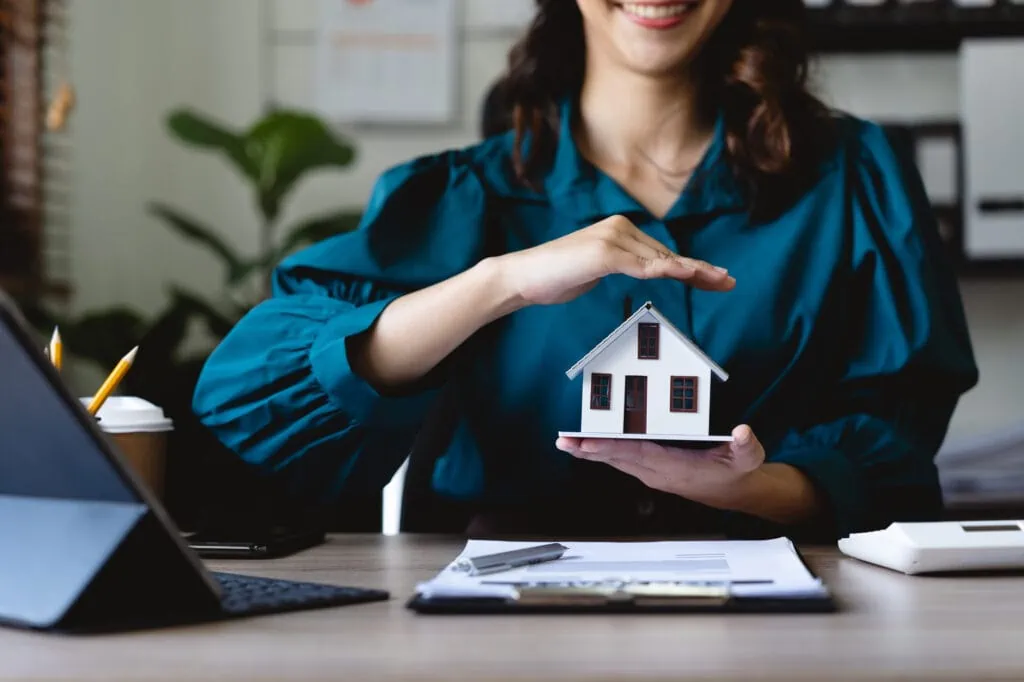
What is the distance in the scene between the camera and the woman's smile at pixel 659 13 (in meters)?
1.18

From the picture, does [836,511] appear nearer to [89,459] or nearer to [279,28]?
[89,459]

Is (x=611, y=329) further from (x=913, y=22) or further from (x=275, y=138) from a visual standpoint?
(x=275, y=138)

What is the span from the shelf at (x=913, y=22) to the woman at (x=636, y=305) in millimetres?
897

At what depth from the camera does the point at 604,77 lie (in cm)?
133

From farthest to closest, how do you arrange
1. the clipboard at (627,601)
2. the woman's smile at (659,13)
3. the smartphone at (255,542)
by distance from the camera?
the woman's smile at (659,13)
the smartphone at (255,542)
the clipboard at (627,601)

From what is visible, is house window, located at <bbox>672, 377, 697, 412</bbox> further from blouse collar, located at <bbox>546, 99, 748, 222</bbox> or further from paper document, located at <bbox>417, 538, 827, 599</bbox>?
blouse collar, located at <bbox>546, 99, 748, 222</bbox>

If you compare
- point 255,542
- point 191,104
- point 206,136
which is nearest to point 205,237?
point 206,136

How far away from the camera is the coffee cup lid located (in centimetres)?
94

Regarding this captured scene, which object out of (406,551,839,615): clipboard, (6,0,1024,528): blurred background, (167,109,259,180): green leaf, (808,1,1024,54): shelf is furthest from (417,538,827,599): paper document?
(167,109,259,180): green leaf

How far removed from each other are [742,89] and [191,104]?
68.3 inches

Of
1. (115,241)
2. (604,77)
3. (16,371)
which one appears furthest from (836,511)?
(115,241)

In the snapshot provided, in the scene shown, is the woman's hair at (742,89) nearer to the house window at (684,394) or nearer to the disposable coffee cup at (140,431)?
the house window at (684,394)

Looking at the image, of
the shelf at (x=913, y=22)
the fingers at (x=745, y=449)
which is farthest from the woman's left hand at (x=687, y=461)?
the shelf at (x=913, y=22)

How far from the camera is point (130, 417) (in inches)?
37.7
